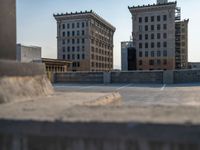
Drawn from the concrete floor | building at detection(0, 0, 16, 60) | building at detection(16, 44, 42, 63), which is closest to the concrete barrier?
building at detection(0, 0, 16, 60)

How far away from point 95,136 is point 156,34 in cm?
7690

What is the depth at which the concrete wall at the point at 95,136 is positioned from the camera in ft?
7.25

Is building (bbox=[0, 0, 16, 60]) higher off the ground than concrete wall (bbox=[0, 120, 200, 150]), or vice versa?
building (bbox=[0, 0, 16, 60])

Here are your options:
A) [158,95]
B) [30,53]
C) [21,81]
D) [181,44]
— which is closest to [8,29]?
[21,81]

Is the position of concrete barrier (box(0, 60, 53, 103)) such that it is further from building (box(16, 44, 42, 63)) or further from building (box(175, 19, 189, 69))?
building (box(175, 19, 189, 69))

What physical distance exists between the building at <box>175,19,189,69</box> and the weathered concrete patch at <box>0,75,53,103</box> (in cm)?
7866

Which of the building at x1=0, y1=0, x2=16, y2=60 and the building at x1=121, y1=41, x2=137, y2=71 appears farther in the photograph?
the building at x1=121, y1=41, x2=137, y2=71

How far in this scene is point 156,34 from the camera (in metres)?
76.8

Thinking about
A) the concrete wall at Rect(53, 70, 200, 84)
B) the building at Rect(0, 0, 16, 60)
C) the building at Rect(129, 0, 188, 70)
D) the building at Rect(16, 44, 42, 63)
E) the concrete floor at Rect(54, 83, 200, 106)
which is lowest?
the concrete floor at Rect(54, 83, 200, 106)

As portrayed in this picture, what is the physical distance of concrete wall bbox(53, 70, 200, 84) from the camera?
27075mm

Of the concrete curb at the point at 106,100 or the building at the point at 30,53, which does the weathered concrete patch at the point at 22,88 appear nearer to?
the concrete curb at the point at 106,100

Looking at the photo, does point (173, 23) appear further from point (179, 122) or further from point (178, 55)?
point (179, 122)

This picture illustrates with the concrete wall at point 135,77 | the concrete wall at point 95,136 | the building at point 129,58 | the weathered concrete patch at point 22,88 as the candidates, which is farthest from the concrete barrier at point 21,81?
the building at point 129,58

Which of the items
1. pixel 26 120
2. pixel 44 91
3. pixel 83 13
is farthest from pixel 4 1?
pixel 83 13
